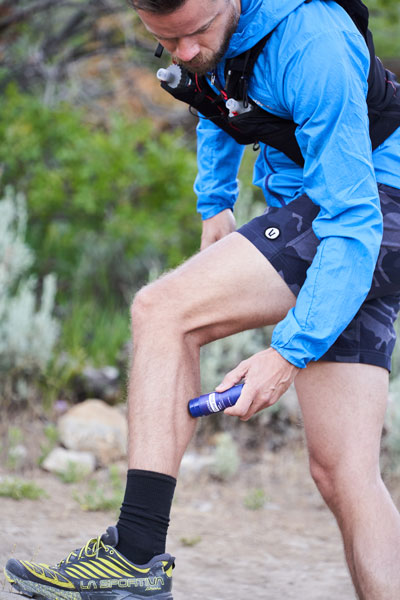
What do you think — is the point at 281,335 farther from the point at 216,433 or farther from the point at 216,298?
the point at 216,433

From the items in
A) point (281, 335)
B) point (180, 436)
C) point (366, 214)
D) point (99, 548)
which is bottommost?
point (99, 548)

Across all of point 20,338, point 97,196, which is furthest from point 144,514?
point 97,196

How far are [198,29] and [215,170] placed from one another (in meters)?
0.88

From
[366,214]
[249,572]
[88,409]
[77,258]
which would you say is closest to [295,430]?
[88,409]

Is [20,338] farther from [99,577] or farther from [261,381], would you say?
[261,381]

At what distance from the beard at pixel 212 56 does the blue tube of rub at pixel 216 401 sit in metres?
0.96

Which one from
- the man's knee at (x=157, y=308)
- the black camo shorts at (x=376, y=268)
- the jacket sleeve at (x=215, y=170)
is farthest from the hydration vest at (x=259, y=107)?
the man's knee at (x=157, y=308)

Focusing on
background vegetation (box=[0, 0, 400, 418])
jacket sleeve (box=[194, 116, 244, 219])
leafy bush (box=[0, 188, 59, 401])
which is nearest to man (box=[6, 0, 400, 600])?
jacket sleeve (box=[194, 116, 244, 219])

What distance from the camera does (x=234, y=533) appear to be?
4.62 m

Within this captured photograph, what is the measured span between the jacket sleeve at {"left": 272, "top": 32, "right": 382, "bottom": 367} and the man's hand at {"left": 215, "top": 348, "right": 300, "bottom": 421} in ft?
0.12

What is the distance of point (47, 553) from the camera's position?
3.64 metres

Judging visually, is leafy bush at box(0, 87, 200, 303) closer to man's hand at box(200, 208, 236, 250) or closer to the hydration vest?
man's hand at box(200, 208, 236, 250)

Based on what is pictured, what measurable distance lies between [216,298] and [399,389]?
3390 millimetres

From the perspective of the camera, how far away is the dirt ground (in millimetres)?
3650
